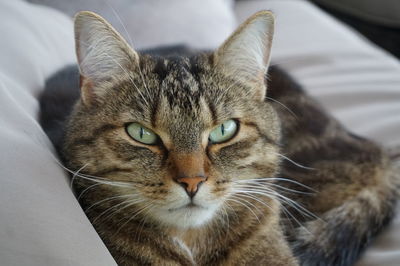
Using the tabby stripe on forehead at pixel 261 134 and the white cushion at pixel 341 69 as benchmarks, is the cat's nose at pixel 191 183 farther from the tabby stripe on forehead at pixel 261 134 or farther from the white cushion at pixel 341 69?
the white cushion at pixel 341 69

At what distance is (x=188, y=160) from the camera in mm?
838

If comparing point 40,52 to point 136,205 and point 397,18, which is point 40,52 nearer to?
point 136,205

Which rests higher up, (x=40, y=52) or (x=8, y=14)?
(x=8, y=14)

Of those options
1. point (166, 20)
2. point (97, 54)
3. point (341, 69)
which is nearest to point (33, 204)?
point (97, 54)

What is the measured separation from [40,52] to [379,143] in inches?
39.9

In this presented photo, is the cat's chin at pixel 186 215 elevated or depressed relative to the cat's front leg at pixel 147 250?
elevated

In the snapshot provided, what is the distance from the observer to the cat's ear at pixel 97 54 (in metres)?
0.89

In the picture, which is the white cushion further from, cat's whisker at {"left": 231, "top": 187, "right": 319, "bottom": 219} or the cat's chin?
the cat's chin

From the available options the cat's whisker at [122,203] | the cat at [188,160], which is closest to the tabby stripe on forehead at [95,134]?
the cat at [188,160]

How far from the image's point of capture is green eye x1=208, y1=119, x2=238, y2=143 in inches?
36.3

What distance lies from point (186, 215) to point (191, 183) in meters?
0.08

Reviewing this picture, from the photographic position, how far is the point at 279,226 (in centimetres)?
107

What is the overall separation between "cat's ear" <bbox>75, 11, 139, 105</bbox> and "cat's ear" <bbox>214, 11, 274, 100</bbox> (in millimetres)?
193

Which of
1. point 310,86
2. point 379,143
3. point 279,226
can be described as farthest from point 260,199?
point 310,86
